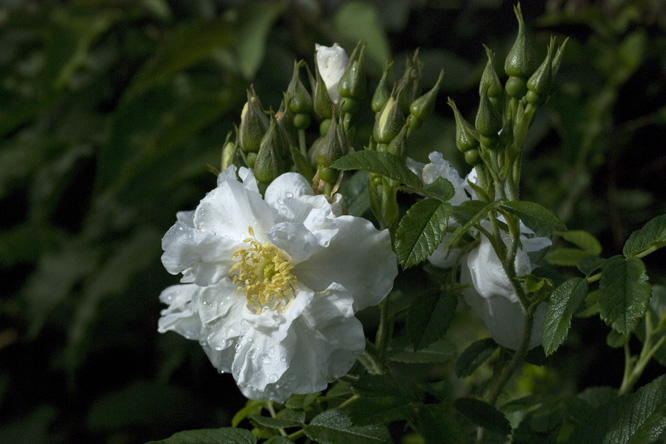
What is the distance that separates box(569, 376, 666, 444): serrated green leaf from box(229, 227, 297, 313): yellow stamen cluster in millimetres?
317

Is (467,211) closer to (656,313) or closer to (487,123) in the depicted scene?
(487,123)

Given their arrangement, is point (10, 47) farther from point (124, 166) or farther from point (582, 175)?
point (582, 175)

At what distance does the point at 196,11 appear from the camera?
7.36 ft

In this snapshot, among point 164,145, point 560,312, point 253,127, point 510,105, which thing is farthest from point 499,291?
point 164,145

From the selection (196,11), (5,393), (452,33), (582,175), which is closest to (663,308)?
(582,175)

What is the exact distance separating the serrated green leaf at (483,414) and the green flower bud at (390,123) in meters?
0.26

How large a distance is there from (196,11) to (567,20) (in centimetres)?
118

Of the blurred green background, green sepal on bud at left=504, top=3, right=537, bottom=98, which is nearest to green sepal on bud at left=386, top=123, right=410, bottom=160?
green sepal on bud at left=504, top=3, right=537, bottom=98

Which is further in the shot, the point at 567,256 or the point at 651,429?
the point at 567,256

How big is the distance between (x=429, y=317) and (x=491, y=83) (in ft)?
0.76

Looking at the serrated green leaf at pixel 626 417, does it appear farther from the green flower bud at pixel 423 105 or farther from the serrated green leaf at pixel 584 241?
the green flower bud at pixel 423 105

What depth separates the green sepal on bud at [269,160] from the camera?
64cm

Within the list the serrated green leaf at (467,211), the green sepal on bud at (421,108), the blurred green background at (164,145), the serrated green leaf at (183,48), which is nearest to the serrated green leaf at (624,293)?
the serrated green leaf at (467,211)

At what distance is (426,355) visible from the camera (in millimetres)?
777
